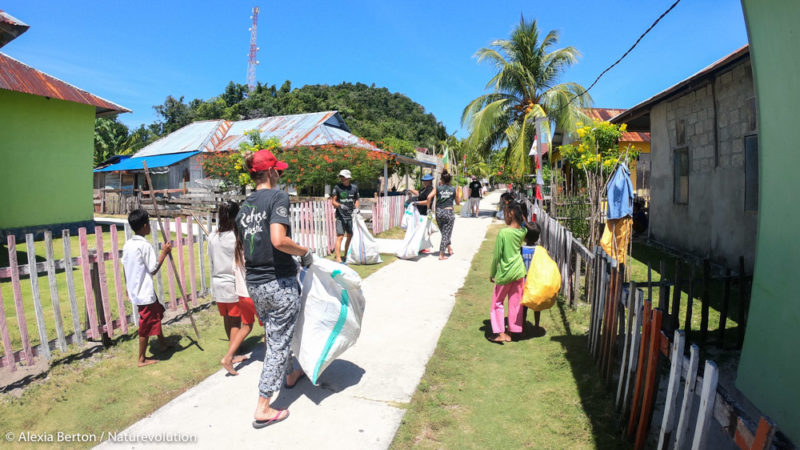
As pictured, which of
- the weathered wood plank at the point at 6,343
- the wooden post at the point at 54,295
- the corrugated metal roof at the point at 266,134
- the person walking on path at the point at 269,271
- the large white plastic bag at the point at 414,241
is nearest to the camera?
the person walking on path at the point at 269,271

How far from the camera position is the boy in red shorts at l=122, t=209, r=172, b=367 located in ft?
12.9

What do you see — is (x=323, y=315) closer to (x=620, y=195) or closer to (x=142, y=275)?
(x=142, y=275)

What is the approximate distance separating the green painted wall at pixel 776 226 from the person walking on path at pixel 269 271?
275 cm

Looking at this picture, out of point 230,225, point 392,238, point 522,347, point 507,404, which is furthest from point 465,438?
point 392,238

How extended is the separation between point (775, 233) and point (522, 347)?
244cm

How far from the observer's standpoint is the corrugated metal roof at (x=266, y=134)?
77.0 ft

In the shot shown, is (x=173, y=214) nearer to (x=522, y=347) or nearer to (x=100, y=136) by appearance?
(x=522, y=347)

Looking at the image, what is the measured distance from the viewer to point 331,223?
9664 millimetres

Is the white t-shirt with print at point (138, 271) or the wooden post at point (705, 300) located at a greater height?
the white t-shirt with print at point (138, 271)

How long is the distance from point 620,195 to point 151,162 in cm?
2749

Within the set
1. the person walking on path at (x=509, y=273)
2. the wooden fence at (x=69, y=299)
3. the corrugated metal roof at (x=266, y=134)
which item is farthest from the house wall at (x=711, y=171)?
the corrugated metal roof at (x=266, y=134)

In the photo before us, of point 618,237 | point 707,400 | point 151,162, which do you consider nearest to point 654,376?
point 707,400

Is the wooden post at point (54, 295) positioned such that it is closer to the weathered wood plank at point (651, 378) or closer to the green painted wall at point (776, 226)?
the weathered wood plank at point (651, 378)

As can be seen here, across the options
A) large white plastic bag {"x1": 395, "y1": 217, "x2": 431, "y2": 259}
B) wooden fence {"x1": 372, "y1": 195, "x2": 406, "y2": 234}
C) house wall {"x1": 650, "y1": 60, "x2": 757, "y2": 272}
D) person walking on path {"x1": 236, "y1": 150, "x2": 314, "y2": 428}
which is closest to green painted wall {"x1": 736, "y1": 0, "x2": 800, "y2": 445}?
person walking on path {"x1": 236, "y1": 150, "x2": 314, "y2": 428}
